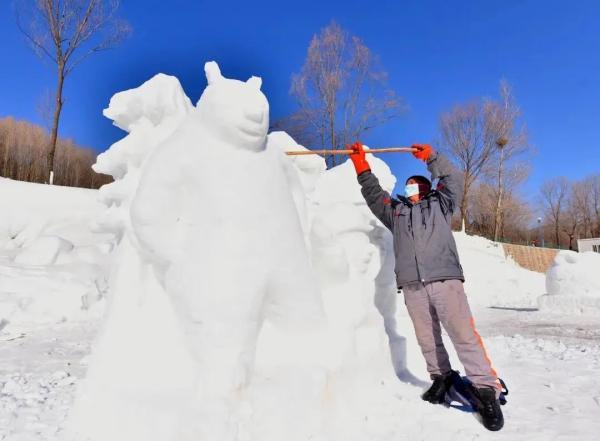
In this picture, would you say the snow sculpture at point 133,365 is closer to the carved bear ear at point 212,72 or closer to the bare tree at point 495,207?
the carved bear ear at point 212,72

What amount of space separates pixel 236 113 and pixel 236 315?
33.6 inches

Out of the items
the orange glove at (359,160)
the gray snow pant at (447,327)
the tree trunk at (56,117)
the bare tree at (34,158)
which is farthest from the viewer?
the bare tree at (34,158)

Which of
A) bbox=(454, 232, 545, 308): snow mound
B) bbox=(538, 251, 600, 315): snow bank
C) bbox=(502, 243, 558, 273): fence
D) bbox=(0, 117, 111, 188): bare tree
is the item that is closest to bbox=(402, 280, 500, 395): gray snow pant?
bbox=(538, 251, 600, 315): snow bank

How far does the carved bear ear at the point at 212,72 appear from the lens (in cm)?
214

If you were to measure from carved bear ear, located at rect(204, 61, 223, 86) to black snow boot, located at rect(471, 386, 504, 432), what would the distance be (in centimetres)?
200

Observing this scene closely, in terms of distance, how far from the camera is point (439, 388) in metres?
2.52

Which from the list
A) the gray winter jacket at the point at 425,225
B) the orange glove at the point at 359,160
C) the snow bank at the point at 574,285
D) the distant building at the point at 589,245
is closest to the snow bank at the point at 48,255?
the orange glove at the point at 359,160

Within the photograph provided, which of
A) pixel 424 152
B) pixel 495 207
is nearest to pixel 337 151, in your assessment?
pixel 424 152

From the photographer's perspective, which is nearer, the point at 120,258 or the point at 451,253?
the point at 120,258

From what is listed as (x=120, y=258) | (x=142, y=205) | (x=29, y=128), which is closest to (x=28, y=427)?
(x=120, y=258)

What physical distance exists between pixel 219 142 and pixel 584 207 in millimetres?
44992

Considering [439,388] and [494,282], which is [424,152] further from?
[494,282]

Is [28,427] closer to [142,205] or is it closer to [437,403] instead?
[142,205]

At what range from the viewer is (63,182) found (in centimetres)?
2150
